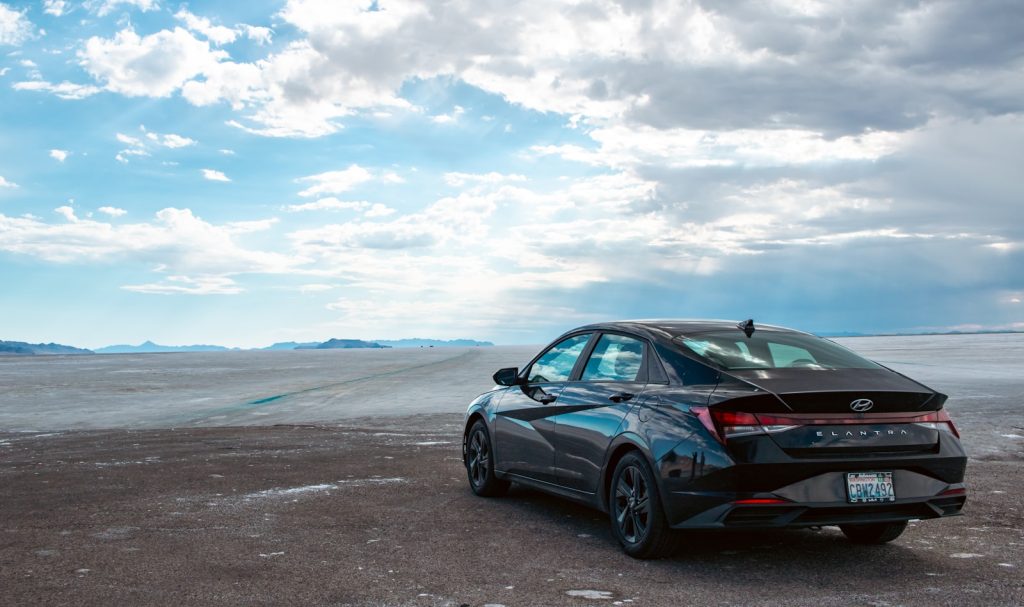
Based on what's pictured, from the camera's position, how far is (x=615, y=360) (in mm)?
6906

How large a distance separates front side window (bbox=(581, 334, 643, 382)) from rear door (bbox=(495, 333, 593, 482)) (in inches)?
10.4

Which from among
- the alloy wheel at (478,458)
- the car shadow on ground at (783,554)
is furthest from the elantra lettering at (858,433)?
the alloy wheel at (478,458)

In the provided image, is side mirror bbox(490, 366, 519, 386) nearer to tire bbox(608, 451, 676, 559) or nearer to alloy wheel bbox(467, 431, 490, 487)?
alloy wheel bbox(467, 431, 490, 487)

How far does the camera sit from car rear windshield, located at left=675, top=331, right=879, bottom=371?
610 centimetres

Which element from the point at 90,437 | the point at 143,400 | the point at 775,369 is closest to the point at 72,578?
the point at 775,369

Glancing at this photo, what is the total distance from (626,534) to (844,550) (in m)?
1.49

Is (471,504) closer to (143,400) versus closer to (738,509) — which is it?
(738,509)

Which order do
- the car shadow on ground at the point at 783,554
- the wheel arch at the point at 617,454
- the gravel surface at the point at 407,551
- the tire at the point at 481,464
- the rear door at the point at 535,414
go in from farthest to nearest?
1. the tire at the point at 481,464
2. the rear door at the point at 535,414
3. the wheel arch at the point at 617,454
4. the car shadow on ground at the point at 783,554
5. the gravel surface at the point at 407,551

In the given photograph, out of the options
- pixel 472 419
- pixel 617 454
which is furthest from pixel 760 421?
pixel 472 419

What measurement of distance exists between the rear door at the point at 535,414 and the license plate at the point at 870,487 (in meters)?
2.44

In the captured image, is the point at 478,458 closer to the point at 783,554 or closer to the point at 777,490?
the point at 783,554

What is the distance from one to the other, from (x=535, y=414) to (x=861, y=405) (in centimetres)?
283

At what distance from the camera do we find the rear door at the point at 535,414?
749 cm

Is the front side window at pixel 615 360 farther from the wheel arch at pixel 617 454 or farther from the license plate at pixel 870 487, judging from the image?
the license plate at pixel 870 487
